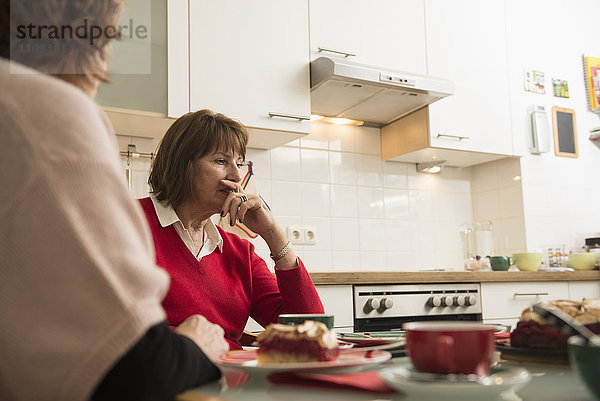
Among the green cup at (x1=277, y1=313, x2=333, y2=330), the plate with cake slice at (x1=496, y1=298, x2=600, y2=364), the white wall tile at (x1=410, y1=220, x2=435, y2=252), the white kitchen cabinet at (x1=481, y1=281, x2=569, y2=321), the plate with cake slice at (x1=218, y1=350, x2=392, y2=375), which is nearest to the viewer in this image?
the plate with cake slice at (x1=218, y1=350, x2=392, y2=375)

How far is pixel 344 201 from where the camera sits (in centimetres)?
308

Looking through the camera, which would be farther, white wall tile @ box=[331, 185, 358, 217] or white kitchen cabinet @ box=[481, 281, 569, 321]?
white wall tile @ box=[331, 185, 358, 217]

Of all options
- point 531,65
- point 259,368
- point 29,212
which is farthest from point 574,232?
point 29,212

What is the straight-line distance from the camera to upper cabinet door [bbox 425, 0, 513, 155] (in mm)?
3006

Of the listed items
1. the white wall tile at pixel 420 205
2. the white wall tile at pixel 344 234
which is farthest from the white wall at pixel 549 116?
the white wall tile at pixel 344 234

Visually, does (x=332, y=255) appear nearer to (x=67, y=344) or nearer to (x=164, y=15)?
(x=164, y=15)

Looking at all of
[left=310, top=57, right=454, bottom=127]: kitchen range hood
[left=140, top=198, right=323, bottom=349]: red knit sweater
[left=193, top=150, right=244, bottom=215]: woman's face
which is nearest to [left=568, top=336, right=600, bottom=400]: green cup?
[left=140, top=198, right=323, bottom=349]: red knit sweater

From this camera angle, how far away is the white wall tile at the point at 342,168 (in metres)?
3.07

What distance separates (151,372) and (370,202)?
2628mm

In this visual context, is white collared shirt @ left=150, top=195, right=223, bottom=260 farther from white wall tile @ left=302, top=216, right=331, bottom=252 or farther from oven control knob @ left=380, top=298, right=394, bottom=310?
white wall tile @ left=302, top=216, right=331, bottom=252

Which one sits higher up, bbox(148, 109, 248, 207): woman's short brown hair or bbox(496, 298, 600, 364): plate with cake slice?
bbox(148, 109, 248, 207): woman's short brown hair

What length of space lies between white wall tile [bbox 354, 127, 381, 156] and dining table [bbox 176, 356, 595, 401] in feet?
8.30

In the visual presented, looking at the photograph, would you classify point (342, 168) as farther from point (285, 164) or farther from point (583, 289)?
point (583, 289)

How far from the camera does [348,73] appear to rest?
2.50 meters
